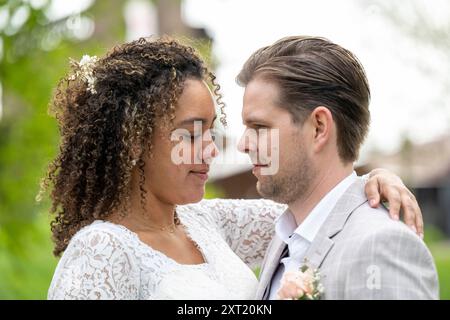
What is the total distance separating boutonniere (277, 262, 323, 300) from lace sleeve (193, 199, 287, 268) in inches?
47.1

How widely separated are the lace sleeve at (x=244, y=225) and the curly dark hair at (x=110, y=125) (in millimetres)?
652

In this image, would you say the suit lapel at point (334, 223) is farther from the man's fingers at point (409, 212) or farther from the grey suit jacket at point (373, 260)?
the man's fingers at point (409, 212)

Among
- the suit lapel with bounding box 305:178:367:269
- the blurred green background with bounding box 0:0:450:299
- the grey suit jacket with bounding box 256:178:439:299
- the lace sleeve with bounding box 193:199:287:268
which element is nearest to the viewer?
the grey suit jacket with bounding box 256:178:439:299

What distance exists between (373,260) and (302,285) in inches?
10.6

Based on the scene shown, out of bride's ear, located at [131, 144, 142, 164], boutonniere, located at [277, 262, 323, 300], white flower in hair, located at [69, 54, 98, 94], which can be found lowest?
boutonniere, located at [277, 262, 323, 300]

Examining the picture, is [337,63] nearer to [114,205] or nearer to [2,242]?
[114,205]

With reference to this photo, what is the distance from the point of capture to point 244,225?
410 cm

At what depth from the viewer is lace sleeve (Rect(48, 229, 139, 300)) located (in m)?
3.06

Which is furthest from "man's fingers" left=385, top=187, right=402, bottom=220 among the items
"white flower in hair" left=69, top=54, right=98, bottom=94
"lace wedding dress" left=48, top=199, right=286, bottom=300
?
"white flower in hair" left=69, top=54, right=98, bottom=94

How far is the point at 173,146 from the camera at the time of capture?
11.4 ft

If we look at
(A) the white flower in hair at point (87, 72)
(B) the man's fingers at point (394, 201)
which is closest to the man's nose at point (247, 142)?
(B) the man's fingers at point (394, 201)

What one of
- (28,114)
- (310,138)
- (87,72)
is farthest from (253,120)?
(28,114)

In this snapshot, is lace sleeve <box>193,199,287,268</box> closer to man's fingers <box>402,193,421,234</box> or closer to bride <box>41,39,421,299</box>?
bride <box>41,39,421,299</box>

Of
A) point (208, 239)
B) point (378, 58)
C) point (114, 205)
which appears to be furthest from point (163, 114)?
point (378, 58)
